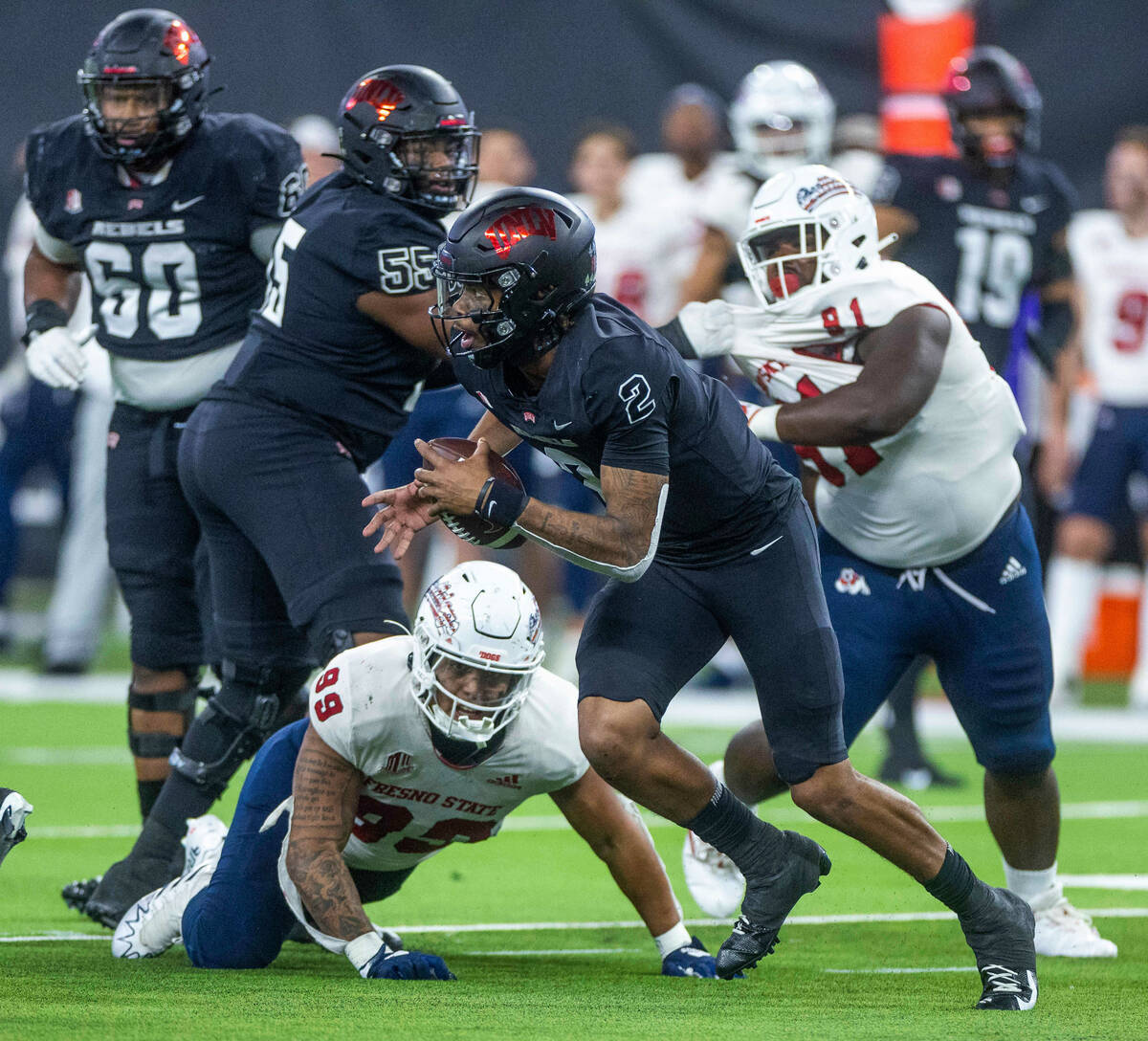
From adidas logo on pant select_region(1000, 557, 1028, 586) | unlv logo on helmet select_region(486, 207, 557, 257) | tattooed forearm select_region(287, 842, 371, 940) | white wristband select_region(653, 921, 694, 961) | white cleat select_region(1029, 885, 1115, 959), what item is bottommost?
white cleat select_region(1029, 885, 1115, 959)

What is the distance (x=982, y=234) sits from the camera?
6461 mm

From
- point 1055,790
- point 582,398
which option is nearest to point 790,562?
point 582,398

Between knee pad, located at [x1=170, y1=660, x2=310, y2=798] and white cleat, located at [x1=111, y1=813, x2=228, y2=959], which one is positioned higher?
knee pad, located at [x1=170, y1=660, x2=310, y2=798]

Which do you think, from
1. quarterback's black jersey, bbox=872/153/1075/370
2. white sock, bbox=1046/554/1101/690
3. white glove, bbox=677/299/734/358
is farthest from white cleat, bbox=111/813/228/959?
white sock, bbox=1046/554/1101/690

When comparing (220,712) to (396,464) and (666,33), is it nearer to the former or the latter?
(396,464)

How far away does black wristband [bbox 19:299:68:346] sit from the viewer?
16.9ft

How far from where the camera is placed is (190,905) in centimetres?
418

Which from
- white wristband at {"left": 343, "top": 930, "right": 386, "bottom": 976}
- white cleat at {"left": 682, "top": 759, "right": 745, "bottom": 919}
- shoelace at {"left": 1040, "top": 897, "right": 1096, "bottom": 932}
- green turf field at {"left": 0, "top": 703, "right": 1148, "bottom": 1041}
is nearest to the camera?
green turf field at {"left": 0, "top": 703, "right": 1148, "bottom": 1041}

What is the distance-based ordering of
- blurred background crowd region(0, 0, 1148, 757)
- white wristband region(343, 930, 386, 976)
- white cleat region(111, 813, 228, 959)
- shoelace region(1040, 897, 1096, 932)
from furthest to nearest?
blurred background crowd region(0, 0, 1148, 757) → shoelace region(1040, 897, 1096, 932) → white cleat region(111, 813, 228, 959) → white wristband region(343, 930, 386, 976)

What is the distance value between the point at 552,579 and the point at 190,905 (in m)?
6.10

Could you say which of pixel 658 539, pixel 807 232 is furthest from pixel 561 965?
pixel 807 232

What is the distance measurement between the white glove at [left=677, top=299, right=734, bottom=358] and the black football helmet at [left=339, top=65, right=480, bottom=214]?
677mm

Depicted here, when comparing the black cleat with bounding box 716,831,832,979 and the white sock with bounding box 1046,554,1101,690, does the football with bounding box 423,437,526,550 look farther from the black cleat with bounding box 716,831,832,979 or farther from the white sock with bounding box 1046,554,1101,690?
the white sock with bounding box 1046,554,1101,690

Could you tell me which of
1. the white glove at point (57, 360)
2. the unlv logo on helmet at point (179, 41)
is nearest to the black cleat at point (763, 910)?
the white glove at point (57, 360)
